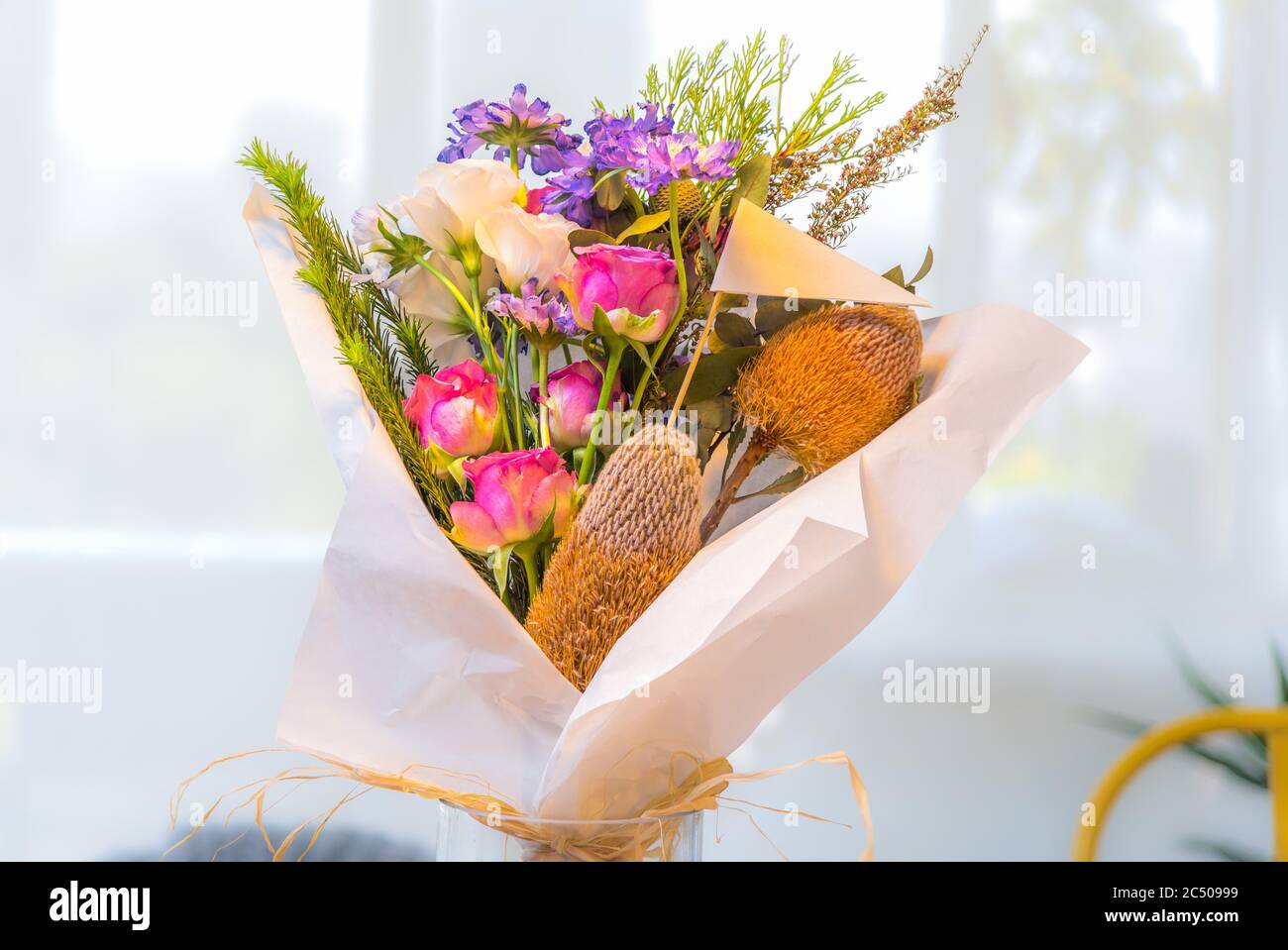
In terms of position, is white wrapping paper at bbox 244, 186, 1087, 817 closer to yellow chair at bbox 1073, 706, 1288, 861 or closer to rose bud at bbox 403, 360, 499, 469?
rose bud at bbox 403, 360, 499, 469

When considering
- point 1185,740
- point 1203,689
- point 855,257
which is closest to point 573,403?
point 1185,740

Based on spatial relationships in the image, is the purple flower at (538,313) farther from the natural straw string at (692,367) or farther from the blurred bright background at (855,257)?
the blurred bright background at (855,257)

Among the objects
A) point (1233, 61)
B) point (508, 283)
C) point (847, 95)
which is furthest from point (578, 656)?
point (1233, 61)

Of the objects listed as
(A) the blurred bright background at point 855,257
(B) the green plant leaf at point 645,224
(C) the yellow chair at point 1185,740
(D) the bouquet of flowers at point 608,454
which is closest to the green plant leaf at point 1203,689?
(A) the blurred bright background at point 855,257

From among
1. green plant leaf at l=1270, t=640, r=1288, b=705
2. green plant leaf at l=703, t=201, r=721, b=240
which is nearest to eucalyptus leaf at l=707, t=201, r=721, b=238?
green plant leaf at l=703, t=201, r=721, b=240

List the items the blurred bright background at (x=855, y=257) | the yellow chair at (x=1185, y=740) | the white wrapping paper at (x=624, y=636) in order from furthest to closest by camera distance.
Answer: the blurred bright background at (x=855, y=257), the yellow chair at (x=1185, y=740), the white wrapping paper at (x=624, y=636)

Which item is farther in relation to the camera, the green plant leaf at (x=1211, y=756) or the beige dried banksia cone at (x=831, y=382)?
the green plant leaf at (x=1211, y=756)

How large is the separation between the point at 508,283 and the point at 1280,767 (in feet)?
2.95

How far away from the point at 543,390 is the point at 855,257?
0.95m

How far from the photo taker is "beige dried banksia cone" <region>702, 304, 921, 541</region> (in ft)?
1.46

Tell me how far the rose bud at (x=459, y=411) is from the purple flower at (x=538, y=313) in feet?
0.09

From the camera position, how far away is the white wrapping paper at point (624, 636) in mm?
396

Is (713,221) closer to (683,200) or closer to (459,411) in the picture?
(683,200)

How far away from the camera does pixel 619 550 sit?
413 millimetres
